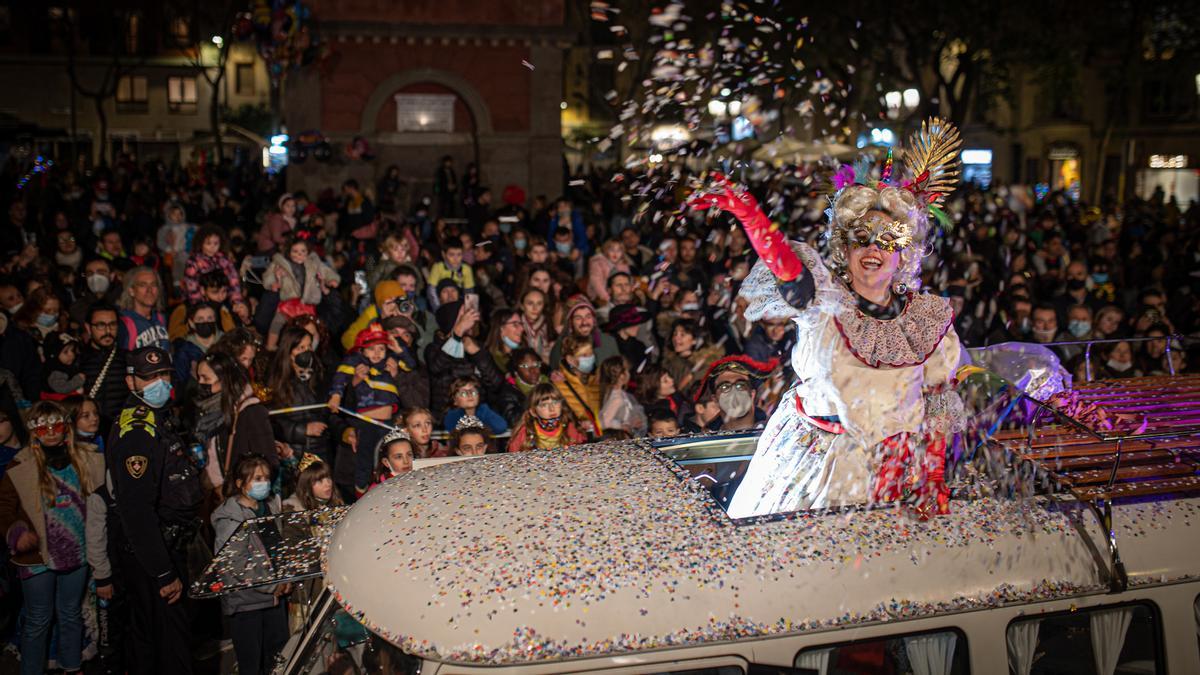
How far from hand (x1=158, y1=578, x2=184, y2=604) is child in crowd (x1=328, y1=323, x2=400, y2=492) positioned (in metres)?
1.70

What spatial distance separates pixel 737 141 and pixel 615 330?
10.4 meters

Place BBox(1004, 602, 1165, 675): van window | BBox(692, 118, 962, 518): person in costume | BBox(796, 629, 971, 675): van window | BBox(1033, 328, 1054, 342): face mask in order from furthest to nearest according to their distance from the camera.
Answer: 1. BBox(1033, 328, 1054, 342): face mask
2. BBox(692, 118, 962, 518): person in costume
3. BBox(1004, 602, 1165, 675): van window
4. BBox(796, 629, 971, 675): van window

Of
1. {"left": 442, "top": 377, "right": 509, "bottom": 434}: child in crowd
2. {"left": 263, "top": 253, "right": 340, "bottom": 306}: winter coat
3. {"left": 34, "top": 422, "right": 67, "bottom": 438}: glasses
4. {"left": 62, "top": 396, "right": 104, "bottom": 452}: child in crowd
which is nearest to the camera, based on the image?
{"left": 34, "top": 422, "right": 67, "bottom": 438}: glasses

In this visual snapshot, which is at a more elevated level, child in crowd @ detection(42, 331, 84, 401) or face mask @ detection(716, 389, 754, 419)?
child in crowd @ detection(42, 331, 84, 401)

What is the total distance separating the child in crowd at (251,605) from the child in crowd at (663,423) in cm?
234

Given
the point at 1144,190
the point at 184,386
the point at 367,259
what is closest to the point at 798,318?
the point at 184,386

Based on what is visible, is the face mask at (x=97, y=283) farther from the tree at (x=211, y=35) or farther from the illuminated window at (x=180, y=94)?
the illuminated window at (x=180, y=94)

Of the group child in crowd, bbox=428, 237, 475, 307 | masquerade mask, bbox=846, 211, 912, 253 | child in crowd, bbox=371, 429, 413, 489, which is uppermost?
masquerade mask, bbox=846, 211, 912, 253

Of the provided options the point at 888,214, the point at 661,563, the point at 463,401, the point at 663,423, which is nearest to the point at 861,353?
the point at 888,214

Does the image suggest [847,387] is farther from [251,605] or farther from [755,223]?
[251,605]

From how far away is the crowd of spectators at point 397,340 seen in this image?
20.5 ft

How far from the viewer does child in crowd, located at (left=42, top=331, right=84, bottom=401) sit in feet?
26.0

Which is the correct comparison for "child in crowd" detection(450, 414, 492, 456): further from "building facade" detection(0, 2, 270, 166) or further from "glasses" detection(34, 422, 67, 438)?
"building facade" detection(0, 2, 270, 166)

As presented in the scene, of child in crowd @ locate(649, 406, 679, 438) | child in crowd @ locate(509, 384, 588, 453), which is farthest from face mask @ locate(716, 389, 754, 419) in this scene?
child in crowd @ locate(509, 384, 588, 453)
